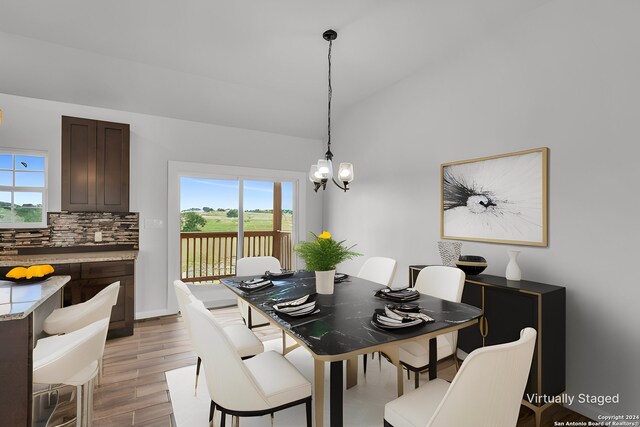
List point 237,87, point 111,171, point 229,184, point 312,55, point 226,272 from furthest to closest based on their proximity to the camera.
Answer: point 226,272 → point 229,184 → point 237,87 → point 111,171 → point 312,55

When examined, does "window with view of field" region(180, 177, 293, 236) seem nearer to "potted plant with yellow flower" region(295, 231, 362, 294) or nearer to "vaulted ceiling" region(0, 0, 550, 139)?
"vaulted ceiling" region(0, 0, 550, 139)

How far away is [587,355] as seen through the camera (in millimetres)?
2236

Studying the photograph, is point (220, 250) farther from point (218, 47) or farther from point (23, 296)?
point (23, 296)

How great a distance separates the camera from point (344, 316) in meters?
1.75

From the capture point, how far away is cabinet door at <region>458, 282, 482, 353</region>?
100.0 inches

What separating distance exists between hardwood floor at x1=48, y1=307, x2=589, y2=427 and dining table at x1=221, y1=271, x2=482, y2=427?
0.97 meters

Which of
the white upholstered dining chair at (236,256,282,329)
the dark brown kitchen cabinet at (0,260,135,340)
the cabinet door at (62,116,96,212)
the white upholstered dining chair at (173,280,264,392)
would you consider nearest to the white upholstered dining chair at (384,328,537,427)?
the white upholstered dining chair at (173,280,264,392)

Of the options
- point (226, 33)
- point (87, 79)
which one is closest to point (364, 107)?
point (226, 33)

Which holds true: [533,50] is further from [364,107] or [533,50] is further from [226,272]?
[226,272]

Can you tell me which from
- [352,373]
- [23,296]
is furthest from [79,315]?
[352,373]

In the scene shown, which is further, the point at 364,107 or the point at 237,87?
the point at 364,107

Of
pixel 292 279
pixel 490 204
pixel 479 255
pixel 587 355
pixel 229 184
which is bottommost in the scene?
pixel 587 355

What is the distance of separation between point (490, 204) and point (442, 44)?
5.50 ft

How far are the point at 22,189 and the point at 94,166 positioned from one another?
790mm
